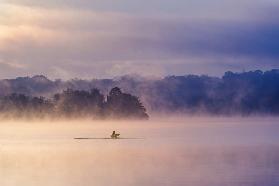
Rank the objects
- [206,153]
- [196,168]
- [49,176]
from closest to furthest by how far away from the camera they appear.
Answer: [49,176] → [196,168] → [206,153]

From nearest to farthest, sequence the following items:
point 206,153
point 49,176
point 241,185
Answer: point 241,185 → point 49,176 → point 206,153

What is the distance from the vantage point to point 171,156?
9950 centimetres

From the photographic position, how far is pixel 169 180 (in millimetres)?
67562

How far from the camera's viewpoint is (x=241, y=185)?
210 ft

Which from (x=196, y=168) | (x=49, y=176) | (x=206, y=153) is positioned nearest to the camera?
(x=49, y=176)

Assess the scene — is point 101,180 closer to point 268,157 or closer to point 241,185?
point 241,185

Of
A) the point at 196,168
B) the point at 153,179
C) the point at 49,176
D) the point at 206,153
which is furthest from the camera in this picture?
the point at 206,153

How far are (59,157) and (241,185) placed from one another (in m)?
39.2

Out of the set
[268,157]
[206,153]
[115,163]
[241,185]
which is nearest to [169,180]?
[241,185]

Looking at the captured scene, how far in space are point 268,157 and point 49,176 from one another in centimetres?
3048

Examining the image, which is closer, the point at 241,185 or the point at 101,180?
the point at 241,185

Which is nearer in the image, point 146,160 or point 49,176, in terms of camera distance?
point 49,176

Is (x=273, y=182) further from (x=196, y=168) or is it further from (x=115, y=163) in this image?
(x=115, y=163)

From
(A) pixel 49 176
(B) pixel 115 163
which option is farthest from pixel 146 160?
(A) pixel 49 176
